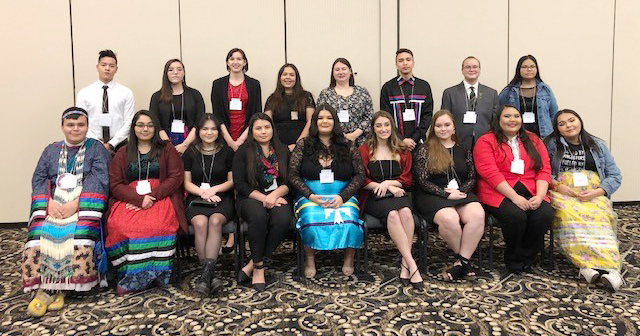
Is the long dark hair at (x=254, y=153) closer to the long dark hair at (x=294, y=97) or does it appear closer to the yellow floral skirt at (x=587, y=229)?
the long dark hair at (x=294, y=97)

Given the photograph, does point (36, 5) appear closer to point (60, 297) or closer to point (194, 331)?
point (60, 297)

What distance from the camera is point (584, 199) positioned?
3.62 metres

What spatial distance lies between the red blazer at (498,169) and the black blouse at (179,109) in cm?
246

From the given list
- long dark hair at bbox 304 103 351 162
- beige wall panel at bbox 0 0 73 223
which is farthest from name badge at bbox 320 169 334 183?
beige wall panel at bbox 0 0 73 223

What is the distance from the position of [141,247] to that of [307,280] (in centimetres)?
120

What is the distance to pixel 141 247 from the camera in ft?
10.8

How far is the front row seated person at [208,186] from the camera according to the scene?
349cm

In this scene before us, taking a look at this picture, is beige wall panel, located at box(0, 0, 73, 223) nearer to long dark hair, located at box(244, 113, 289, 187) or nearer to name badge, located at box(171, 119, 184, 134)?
name badge, located at box(171, 119, 184, 134)

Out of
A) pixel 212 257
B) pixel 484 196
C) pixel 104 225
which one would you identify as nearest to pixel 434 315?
pixel 484 196

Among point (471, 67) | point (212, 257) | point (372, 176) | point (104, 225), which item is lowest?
point (212, 257)

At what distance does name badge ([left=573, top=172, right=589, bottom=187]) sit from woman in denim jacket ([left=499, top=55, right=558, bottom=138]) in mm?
806

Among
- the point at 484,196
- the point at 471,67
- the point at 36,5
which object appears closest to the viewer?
the point at 484,196

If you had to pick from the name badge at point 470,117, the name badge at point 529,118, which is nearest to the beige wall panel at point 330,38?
the name badge at point 470,117

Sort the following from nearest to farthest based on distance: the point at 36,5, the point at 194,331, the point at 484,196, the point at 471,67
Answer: the point at 194,331, the point at 484,196, the point at 471,67, the point at 36,5
